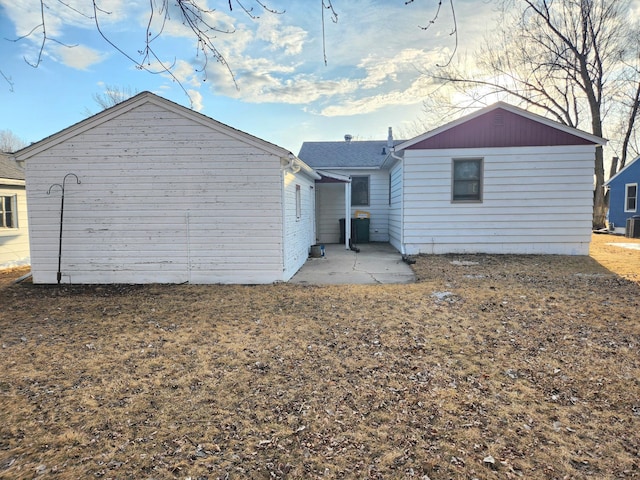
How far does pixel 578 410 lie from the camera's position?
2941 mm

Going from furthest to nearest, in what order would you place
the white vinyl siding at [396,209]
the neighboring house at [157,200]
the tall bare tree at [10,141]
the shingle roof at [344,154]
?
the tall bare tree at [10,141]
the shingle roof at [344,154]
the white vinyl siding at [396,209]
the neighboring house at [157,200]

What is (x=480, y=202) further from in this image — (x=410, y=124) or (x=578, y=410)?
(x=410, y=124)

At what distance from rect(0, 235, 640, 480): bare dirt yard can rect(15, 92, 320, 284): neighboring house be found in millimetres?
1619

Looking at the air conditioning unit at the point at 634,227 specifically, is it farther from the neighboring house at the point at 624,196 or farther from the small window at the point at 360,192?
the small window at the point at 360,192

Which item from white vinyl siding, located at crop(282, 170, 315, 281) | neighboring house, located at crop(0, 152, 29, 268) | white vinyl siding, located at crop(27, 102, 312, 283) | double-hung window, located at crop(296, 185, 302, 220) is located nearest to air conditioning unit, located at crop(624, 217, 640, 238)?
white vinyl siding, located at crop(282, 170, 315, 281)

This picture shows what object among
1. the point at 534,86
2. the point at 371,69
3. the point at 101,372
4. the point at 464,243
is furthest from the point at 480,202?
the point at 534,86

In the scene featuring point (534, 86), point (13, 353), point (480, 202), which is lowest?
point (13, 353)

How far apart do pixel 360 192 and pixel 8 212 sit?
38.3 feet

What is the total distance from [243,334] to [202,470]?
2528 mm

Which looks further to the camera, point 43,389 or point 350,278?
point 350,278

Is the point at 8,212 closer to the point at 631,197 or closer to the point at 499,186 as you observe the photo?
the point at 499,186

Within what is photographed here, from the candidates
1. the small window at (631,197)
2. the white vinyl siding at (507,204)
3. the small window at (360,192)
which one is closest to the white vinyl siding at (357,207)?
the small window at (360,192)

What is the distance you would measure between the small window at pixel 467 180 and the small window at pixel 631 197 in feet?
42.7

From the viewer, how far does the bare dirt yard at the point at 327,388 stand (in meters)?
2.42
